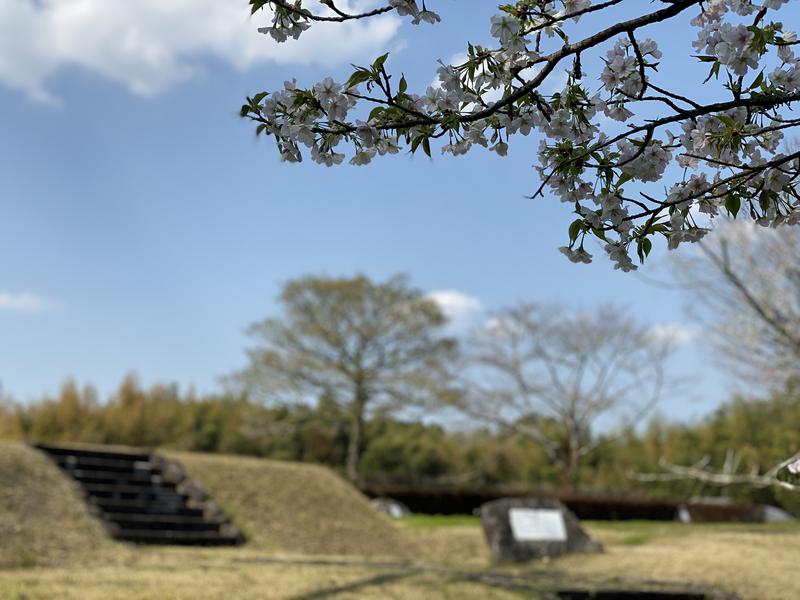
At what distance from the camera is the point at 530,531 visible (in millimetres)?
10008

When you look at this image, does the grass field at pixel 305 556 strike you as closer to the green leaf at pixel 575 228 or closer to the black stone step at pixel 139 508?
the black stone step at pixel 139 508

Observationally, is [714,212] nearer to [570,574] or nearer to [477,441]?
[570,574]

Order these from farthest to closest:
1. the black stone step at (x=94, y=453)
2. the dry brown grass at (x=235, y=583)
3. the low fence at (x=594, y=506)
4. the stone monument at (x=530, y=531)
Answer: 1. the low fence at (x=594, y=506)
2. the black stone step at (x=94, y=453)
3. the stone monument at (x=530, y=531)
4. the dry brown grass at (x=235, y=583)

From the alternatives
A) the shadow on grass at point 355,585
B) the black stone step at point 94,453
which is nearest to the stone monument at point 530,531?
the shadow on grass at point 355,585

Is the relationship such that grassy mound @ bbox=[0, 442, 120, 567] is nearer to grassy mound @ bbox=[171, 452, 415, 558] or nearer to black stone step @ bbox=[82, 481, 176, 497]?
black stone step @ bbox=[82, 481, 176, 497]

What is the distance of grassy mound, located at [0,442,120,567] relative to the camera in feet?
27.6

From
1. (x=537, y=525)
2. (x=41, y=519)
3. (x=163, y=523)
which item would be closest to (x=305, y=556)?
(x=163, y=523)

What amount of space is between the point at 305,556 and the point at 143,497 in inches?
149

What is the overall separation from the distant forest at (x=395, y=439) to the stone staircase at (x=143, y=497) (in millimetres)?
13669

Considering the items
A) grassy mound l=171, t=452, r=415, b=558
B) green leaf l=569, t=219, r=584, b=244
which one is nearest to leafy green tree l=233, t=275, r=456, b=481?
grassy mound l=171, t=452, r=415, b=558

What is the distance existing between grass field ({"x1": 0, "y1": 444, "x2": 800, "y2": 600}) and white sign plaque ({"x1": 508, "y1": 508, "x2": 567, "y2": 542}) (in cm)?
47

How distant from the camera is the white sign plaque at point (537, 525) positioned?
991 cm

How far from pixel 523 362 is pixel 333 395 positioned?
20.6ft

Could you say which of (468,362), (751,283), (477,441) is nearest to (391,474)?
(477,441)
